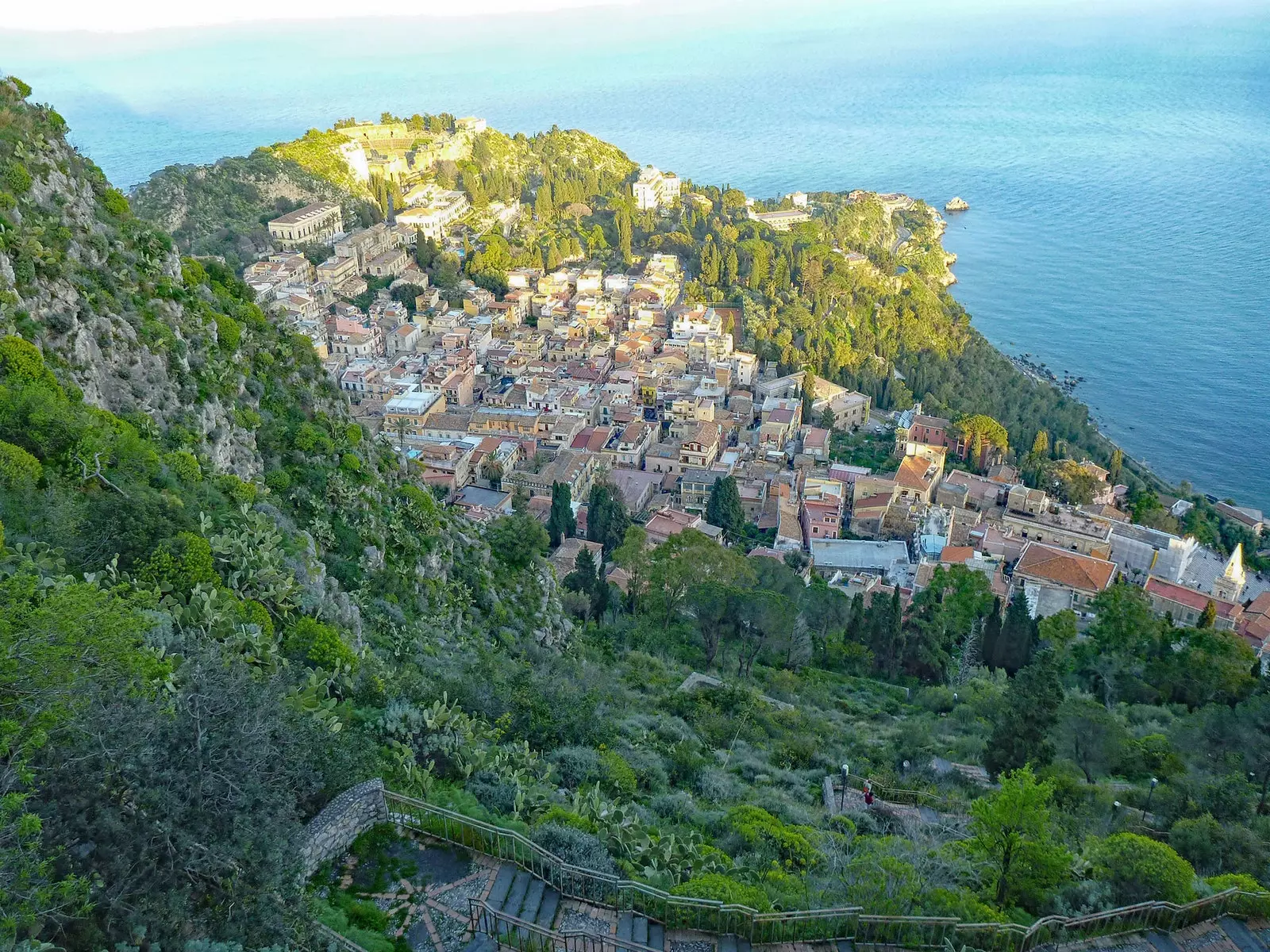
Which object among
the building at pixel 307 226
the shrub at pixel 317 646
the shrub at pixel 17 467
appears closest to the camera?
the shrub at pixel 17 467

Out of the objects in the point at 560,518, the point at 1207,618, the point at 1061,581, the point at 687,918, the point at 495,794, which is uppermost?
the point at 687,918

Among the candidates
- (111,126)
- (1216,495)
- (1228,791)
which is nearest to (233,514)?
(1228,791)

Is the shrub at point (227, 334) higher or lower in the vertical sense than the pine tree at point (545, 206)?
lower

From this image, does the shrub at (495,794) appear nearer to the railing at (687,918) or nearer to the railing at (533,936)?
the railing at (687,918)

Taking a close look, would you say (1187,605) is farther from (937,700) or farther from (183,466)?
(183,466)

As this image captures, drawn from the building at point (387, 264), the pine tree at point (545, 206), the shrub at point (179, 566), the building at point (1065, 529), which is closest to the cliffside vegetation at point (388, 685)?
the shrub at point (179, 566)

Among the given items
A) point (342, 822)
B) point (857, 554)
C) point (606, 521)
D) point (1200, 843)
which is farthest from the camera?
point (857, 554)

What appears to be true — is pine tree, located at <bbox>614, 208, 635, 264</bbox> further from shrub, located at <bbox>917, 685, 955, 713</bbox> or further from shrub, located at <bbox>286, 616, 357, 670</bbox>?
shrub, located at <bbox>286, 616, 357, 670</bbox>

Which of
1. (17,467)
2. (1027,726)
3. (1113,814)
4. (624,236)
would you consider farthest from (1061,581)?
(624,236)
